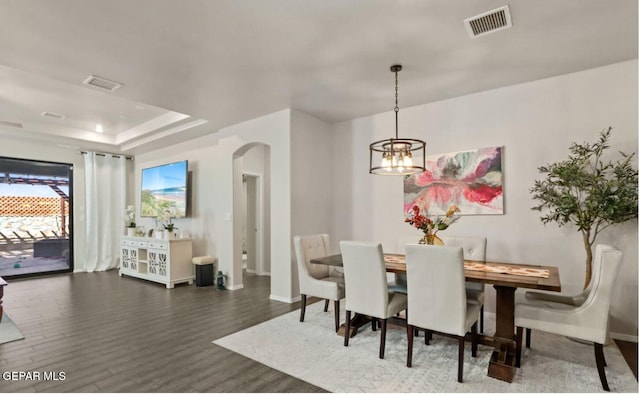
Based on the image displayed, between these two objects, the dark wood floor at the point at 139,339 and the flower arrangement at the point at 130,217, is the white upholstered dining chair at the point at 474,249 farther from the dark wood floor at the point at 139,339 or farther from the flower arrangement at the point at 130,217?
the flower arrangement at the point at 130,217

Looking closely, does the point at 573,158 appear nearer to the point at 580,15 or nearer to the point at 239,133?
the point at 580,15

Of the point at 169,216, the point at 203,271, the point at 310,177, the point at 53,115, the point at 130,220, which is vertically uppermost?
the point at 53,115

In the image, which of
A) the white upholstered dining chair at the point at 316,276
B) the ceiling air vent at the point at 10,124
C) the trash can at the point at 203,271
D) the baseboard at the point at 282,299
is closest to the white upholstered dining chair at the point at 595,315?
the white upholstered dining chair at the point at 316,276

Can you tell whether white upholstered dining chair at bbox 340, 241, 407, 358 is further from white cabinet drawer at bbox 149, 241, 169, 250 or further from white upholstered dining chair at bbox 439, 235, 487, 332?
white cabinet drawer at bbox 149, 241, 169, 250

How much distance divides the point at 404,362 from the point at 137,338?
2576mm

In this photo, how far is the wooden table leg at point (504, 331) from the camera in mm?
2600

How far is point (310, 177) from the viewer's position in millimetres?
4996

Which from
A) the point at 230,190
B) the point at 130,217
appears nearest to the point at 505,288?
the point at 230,190

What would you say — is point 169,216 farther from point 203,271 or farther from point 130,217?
point 130,217

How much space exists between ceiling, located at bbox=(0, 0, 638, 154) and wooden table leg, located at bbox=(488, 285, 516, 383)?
84.3 inches

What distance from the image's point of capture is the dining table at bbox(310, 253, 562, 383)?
8.05ft

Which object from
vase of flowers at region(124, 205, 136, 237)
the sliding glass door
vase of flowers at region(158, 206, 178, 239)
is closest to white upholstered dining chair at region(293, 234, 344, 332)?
vase of flowers at region(158, 206, 178, 239)

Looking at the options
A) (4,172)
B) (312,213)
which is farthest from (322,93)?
(4,172)

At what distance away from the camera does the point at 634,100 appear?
129 inches
